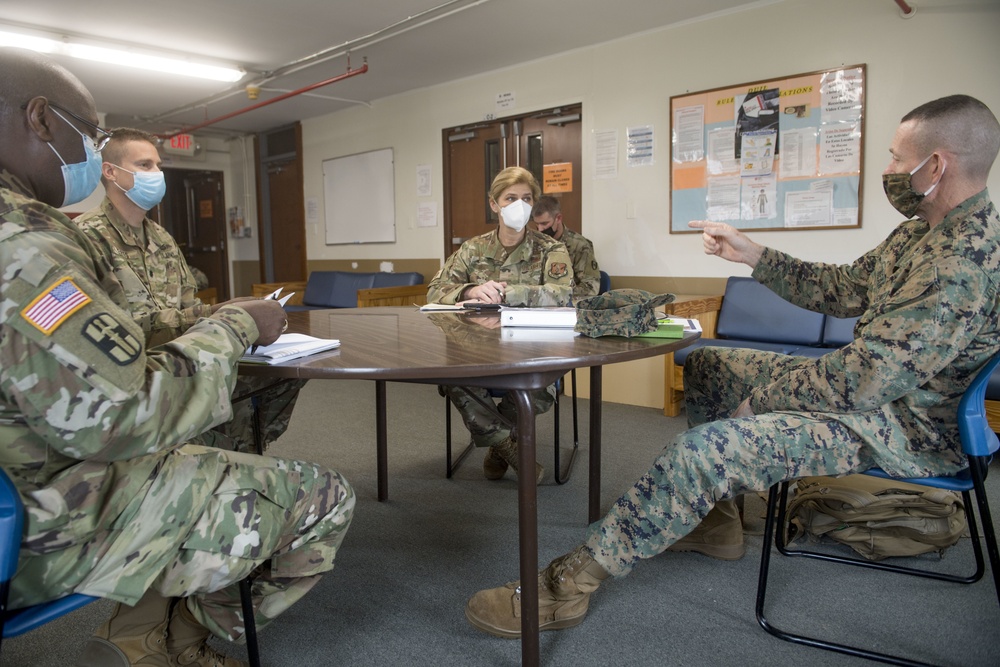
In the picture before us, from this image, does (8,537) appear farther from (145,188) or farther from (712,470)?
(145,188)

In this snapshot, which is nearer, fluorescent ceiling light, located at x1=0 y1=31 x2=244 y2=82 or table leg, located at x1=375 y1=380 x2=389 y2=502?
table leg, located at x1=375 y1=380 x2=389 y2=502

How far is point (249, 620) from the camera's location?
1201 millimetres

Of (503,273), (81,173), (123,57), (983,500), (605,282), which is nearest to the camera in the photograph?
(81,173)

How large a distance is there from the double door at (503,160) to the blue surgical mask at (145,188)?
302cm

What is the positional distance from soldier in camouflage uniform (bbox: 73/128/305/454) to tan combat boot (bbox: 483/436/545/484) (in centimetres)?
82

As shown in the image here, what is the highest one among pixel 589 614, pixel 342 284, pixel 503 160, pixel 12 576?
pixel 503 160

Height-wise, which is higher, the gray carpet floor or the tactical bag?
the tactical bag

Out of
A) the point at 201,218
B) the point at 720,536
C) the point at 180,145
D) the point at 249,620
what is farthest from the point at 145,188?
the point at 201,218

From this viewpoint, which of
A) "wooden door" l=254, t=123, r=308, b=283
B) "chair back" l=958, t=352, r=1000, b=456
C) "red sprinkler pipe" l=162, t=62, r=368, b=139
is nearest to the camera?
"chair back" l=958, t=352, r=1000, b=456

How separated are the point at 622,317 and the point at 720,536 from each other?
32.7 inches

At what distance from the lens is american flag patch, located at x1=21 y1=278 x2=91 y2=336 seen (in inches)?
31.9

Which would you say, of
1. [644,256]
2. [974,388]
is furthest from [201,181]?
[974,388]

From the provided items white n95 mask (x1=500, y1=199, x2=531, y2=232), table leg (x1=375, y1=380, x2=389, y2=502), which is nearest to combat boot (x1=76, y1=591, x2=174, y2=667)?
table leg (x1=375, y1=380, x2=389, y2=502)

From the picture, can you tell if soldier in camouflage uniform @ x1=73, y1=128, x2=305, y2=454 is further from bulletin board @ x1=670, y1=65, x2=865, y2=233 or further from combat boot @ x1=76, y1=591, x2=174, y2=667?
bulletin board @ x1=670, y1=65, x2=865, y2=233
